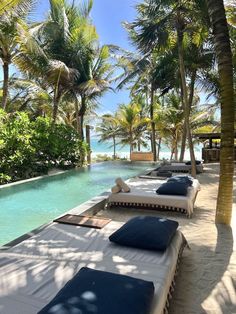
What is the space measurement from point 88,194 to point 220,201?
4.63 metres

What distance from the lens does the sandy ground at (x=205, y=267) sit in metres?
2.97

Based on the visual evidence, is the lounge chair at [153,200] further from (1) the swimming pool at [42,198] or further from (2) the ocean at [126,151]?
(2) the ocean at [126,151]

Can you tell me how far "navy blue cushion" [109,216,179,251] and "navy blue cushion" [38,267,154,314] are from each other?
0.91 m

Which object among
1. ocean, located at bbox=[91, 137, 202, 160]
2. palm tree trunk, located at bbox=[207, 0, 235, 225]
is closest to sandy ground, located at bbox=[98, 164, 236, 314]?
palm tree trunk, located at bbox=[207, 0, 235, 225]

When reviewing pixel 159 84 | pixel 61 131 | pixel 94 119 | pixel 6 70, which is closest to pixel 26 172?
pixel 61 131

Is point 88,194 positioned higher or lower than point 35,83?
lower

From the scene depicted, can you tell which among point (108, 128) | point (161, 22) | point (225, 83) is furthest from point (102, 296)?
point (108, 128)

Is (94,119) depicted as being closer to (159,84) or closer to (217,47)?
(159,84)

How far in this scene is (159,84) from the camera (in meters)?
16.5

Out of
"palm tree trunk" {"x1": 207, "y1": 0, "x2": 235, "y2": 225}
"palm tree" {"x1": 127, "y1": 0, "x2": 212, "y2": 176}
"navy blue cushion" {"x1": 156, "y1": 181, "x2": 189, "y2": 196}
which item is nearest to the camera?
"palm tree trunk" {"x1": 207, "y1": 0, "x2": 235, "y2": 225}

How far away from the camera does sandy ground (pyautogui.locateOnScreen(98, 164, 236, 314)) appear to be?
2974 mm

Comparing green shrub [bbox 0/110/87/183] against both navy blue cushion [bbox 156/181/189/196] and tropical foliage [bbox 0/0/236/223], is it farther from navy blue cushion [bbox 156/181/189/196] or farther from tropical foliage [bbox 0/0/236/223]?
navy blue cushion [bbox 156/181/189/196]

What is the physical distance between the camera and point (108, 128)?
27172 millimetres

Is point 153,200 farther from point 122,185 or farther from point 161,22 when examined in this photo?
point 161,22
